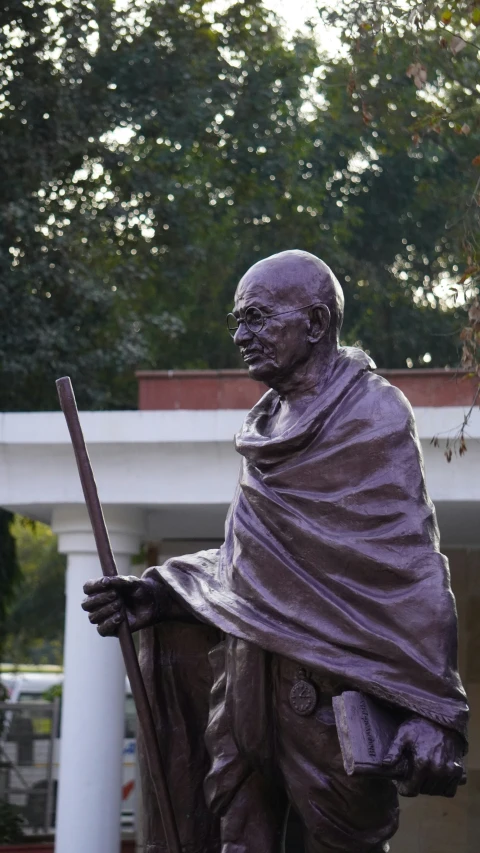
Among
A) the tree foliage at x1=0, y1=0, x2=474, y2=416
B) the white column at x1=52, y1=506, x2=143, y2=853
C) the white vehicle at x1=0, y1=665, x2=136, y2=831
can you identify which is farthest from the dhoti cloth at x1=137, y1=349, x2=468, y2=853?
the tree foliage at x1=0, y1=0, x2=474, y2=416

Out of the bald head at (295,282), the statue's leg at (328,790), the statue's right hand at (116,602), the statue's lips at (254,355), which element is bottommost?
the statue's leg at (328,790)

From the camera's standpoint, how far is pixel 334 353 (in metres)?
3.52

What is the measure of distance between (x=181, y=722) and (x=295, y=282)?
1.16m

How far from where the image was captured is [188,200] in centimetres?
1769

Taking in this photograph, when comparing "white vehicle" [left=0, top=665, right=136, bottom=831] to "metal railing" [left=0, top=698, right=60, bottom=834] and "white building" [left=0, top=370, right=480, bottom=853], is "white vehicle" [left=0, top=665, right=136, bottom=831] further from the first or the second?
"white building" [left=0, top=370, right=480, bottom=853]

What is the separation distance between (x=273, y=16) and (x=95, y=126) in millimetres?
A: 3348

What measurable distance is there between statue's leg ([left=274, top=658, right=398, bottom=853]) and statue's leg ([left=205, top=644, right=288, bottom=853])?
16 cm

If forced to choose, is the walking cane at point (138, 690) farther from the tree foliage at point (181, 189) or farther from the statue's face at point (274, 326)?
the tree foliage at point (181, 189)

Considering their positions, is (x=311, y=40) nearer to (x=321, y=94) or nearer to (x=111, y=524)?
(x=321, y=94)

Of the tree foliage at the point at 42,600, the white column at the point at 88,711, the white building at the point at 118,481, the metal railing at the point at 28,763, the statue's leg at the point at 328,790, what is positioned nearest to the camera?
the statue's leg at the point at 328,790

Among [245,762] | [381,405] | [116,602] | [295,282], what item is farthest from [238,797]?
[295,282]

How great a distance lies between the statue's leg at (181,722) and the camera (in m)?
3.60

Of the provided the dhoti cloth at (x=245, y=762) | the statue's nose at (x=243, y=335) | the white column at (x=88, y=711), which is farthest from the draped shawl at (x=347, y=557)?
the white column at (x=88, y=711)

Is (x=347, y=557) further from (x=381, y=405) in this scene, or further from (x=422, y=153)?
(x=422, y=153)
